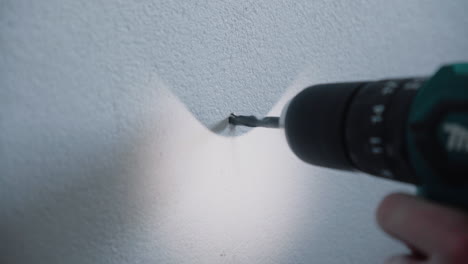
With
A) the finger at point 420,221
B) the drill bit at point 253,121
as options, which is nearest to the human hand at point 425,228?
the finger at point 420,221

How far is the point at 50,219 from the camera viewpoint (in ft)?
1.01

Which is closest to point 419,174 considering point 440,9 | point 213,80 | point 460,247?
point 460,247

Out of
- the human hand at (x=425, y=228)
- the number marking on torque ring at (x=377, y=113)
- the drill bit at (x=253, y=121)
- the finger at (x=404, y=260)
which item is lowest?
the finger at (x=404, y=260)

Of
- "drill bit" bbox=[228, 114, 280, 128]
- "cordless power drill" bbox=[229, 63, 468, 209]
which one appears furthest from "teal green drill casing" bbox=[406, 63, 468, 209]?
"drill bit" bbox=[228, 114, 280, 128]

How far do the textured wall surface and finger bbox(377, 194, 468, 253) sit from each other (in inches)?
7.3

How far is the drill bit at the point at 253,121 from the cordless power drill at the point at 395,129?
1cm

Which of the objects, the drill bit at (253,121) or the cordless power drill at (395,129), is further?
the drill bit at (253,121)

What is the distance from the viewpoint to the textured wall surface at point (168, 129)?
11.4 inches

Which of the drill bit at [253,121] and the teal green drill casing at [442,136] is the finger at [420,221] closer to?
the teal green drill casing at [442,136]

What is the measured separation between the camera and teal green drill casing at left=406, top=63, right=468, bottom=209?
20 cm

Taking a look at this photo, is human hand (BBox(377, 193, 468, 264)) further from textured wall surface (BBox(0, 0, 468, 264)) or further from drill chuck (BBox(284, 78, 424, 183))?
textured wall surface (BBox(0, 0, 468, 264))

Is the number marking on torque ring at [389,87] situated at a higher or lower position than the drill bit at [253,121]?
higher

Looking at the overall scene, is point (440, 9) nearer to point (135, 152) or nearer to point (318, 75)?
point (318, 75)

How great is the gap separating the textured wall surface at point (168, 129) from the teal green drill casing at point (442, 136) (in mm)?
195
